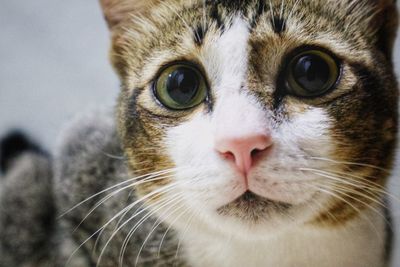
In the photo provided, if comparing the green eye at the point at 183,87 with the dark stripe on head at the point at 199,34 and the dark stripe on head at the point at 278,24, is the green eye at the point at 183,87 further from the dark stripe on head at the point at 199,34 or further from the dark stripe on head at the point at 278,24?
the dark stripe on head at the point at 278,24

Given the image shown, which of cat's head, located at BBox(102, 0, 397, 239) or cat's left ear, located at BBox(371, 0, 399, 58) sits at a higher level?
cat's left ear, located at BBox(371, 0, 399, 58)

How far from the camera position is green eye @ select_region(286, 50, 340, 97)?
0.96 metres

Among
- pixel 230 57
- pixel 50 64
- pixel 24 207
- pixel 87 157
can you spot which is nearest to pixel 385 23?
pixel 230 57

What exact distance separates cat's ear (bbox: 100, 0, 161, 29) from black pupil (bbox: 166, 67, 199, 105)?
253mm

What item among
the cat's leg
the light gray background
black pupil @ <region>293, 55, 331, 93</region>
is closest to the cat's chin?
black pupil @ <region>293, 55, 331, 93</region>

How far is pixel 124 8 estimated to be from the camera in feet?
3.99

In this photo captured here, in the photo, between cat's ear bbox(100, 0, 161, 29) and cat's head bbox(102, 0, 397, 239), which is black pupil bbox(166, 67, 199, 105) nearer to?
cat's head bbox(102, 0, 397, 239)

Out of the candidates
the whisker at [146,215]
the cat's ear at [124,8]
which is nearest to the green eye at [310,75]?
the whisker at [146,215]

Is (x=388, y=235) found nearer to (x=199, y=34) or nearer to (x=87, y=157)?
(x=199, y=34)

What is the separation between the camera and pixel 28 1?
196 cm

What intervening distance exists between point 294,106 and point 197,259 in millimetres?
458

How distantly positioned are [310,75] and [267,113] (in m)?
0.12

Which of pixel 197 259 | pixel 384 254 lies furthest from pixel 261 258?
pixel 384 254

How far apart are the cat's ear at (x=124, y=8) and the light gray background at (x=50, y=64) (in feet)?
1.82
